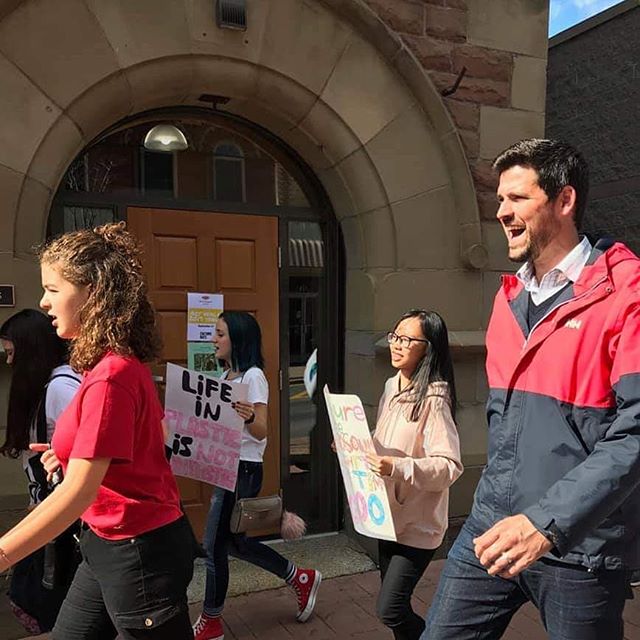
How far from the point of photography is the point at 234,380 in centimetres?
341

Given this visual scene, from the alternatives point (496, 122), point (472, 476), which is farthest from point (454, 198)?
point (472, 476)

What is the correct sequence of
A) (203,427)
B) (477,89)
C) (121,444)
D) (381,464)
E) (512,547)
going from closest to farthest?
(512,547)
(121,444)
(381,464)
(203,427)
(477,89)

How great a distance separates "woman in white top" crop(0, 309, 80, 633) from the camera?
2.44 metres

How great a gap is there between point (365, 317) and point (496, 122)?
68.3 inches

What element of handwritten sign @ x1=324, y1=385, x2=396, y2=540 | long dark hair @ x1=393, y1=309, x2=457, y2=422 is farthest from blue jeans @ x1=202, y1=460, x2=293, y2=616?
long dark hair @ x1=393, y1=309, x2=457, y2=422

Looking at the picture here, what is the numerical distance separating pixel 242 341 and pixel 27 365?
1.15 metres

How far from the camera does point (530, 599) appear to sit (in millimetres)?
1934

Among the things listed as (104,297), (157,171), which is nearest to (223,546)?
(104,297)

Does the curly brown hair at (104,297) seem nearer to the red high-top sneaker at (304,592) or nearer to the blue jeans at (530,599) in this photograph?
the blue jeans at (530,599)

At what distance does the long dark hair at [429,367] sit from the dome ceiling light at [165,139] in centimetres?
238

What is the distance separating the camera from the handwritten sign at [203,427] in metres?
3.20

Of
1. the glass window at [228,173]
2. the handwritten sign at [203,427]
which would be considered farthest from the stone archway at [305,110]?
the handwritten sign at [203,427]

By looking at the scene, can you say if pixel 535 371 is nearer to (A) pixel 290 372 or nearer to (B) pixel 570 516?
(B) pixel 570 516

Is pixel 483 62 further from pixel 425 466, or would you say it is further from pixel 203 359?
pixel 425 466
